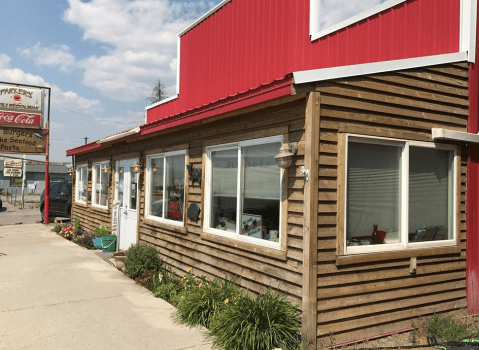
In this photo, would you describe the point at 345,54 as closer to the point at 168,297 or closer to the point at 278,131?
the point at 278,131

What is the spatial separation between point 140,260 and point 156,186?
158 cm

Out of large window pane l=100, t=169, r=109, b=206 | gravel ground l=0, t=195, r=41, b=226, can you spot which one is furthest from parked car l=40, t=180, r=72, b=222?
large window pane l=100, t=169, r=109, b=206

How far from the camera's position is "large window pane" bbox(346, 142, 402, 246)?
4.52 meters

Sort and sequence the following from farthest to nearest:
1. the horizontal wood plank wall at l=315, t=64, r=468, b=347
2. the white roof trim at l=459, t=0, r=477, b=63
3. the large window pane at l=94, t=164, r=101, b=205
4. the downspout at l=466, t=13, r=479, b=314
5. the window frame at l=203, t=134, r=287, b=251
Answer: the large window pane at l=94, t=164, r=101, b=205, the white roof trim at l=459, t=0, r=477, b=63, the downspout at l=466, t=13, r=479, b=314, the window frame at l=203, t=134, r=287, b=251, the horizontal wood plank wall at l=315, t=64, r=468, b=347

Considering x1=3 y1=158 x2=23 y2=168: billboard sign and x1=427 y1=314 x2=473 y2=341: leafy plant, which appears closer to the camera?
x1=427 y1=314 x2=473 y2=341: leafy plant

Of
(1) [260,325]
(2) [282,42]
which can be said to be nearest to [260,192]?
(1) [260,325]

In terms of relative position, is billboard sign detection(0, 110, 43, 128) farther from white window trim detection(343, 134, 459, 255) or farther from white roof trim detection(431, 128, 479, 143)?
white roof trim detection(431, 128, 479, 143)

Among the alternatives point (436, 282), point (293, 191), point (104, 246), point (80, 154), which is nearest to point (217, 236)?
point (293, 191)

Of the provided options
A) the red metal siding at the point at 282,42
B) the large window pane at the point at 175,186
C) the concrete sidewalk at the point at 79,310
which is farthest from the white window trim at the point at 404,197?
the large window pane at the point at 175,186

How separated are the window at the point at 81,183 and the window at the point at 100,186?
1.45m

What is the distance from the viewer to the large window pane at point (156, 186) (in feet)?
26.3

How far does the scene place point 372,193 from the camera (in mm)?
4684

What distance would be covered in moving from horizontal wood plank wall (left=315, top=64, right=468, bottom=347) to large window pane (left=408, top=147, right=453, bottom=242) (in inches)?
8.9

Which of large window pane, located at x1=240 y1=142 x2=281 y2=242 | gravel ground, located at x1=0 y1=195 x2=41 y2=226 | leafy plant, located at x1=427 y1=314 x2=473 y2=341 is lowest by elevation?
gravel ground, located at x1=0 y1=195 x2=41 y2=226
